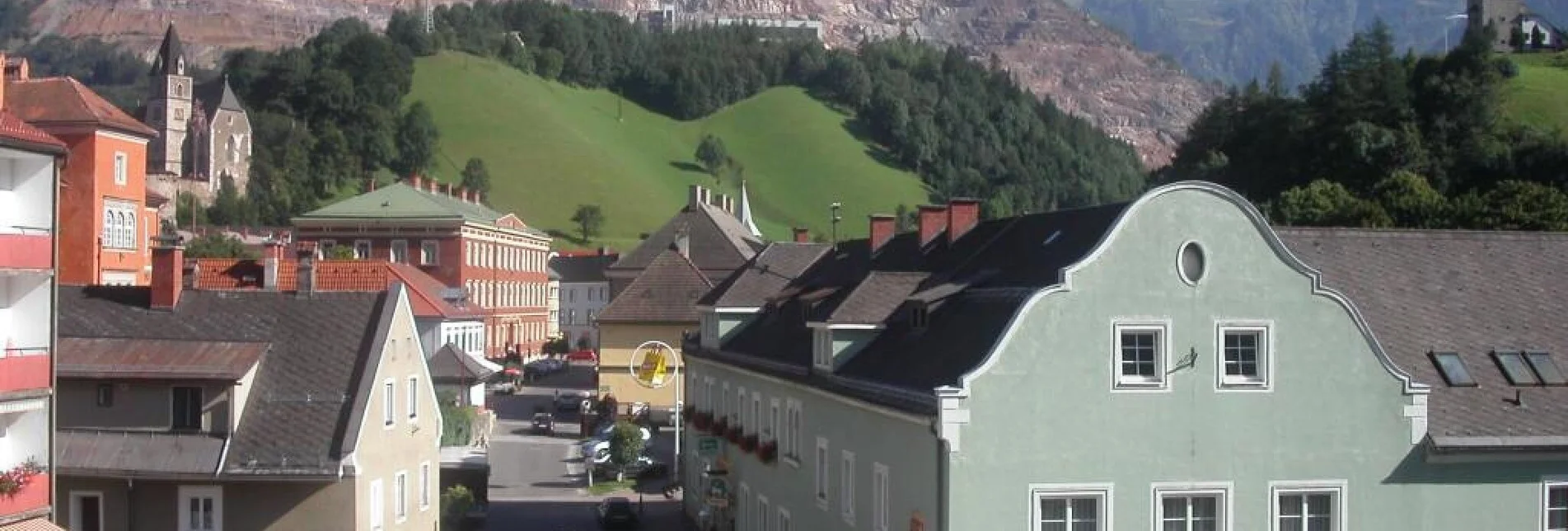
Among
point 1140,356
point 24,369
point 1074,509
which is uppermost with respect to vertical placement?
point 1140,356

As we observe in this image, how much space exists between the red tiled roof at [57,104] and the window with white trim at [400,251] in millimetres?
51599

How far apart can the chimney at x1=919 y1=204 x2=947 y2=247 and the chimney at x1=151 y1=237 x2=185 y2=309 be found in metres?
14.8

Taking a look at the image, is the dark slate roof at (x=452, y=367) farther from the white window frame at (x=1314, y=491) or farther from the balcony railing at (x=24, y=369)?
the white window frame at (x=1314, y=491)

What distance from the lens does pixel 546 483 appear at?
59.0 meters

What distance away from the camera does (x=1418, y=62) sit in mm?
115750

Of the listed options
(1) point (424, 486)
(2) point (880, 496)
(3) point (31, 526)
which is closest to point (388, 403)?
(1) point (424, 486)

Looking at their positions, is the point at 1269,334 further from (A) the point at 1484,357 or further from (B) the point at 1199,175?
(B) the point at 1199,175

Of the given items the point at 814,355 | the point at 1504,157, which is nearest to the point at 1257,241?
the point at 814,355

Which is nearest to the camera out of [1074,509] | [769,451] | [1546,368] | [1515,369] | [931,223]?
[1074,509]

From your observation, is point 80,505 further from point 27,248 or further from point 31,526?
point 27,248

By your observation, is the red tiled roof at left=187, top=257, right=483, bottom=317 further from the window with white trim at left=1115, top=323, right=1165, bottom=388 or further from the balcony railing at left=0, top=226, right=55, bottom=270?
the window with white trim at left=1115, top=323, right=1165, bottom=388

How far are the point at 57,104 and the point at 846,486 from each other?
36652 mm

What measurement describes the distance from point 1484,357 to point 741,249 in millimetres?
94209

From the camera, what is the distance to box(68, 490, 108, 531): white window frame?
31906mm
